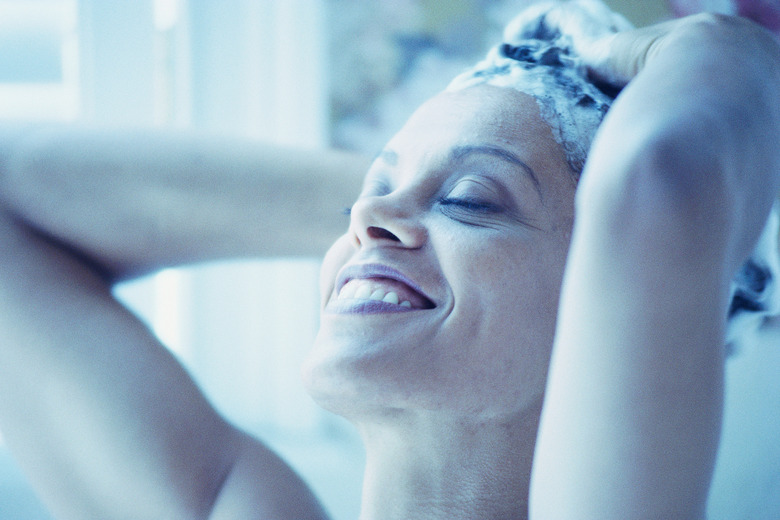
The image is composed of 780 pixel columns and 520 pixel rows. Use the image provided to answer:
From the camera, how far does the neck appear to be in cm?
76

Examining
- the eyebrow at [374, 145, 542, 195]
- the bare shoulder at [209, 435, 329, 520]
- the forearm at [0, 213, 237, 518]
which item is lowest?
the bare shoulder at [209, 435, 329, 520]

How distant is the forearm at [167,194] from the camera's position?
1032 mm

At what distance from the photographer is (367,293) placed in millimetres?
764

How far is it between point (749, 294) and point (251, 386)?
4.60 feet

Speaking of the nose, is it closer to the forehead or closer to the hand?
the forehead

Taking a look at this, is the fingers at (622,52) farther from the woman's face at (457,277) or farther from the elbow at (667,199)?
the elbow at (667,199)

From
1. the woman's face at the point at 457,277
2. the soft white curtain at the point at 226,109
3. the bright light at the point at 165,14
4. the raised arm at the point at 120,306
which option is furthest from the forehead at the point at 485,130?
the bright light at the point at 165,14

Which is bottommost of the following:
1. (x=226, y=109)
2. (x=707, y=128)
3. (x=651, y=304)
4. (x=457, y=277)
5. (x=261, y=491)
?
(x=261, y=491)

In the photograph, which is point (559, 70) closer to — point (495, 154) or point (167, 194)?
point (495, 154)

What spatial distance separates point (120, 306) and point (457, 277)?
57 cm

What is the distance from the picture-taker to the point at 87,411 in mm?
934

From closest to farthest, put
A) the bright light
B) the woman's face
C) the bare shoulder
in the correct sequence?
the woman's face, the bare shoulder, the bright light

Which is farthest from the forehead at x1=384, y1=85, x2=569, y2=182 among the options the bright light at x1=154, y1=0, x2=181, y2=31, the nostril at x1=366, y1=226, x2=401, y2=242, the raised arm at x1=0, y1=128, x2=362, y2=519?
the bright light at x1=154, y1=0, x2=181, y2=31

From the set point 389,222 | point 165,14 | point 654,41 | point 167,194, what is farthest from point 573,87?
point 165,14
